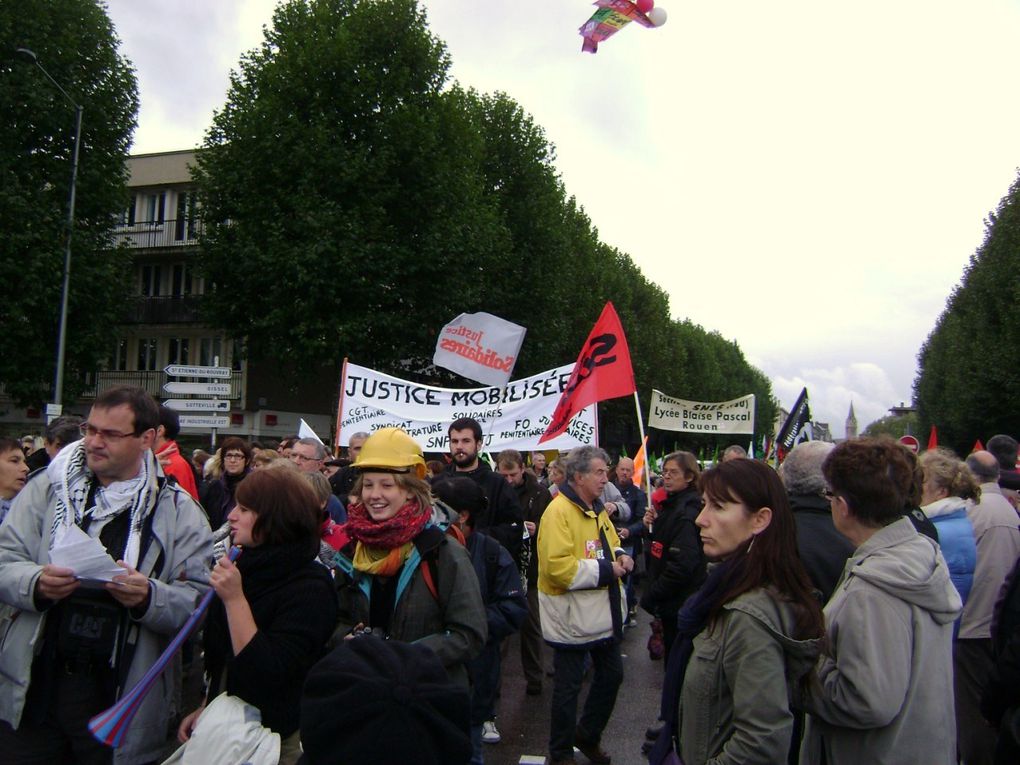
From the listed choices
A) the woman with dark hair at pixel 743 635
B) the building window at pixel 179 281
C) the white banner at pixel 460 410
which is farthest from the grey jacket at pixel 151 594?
the building window at pixel 179 281

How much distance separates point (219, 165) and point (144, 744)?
74.6 feet

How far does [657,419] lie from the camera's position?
704 inches

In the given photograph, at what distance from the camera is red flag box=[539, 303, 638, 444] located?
9.39 m

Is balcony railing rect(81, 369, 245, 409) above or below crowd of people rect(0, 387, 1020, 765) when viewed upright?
above

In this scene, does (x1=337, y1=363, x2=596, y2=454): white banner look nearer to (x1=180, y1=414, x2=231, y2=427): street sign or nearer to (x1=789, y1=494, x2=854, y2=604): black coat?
(x1=180, y1=414, x2=231, y2=427): street sign

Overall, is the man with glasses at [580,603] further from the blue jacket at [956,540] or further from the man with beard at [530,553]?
the man with beard at [530,553]

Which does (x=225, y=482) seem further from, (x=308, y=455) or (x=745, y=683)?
(x=745, y=683)

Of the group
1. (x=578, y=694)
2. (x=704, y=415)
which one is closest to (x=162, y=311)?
(x=704, y=415)

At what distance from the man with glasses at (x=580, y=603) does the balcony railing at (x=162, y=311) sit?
104ft

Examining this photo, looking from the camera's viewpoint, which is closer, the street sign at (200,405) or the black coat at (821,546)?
the black coat at (821,546)

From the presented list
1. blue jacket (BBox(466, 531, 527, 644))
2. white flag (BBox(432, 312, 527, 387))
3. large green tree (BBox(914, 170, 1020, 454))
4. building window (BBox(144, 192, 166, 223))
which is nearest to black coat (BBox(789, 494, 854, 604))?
blue jacket (BBox(466, 531, 527, 644))

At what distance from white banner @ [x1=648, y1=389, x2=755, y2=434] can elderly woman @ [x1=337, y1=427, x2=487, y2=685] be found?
1381cm

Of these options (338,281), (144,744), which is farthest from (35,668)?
(338,281)

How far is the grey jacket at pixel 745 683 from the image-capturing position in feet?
→ 8.63
